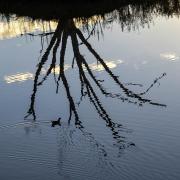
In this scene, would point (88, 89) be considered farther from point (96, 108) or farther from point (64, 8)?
point (64, 8)

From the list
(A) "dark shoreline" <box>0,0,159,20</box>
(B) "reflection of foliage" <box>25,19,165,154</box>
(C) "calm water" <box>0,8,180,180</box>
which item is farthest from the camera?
(A) "dark shoreline" <box>0,0,159,20</box>

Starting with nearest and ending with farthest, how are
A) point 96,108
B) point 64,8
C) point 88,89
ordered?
point 96,108 < point 88,89 < point 64,8

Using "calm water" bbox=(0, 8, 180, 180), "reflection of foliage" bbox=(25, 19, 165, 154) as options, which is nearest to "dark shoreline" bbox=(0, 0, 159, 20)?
"calm water" bbox=(0, 8, 180, 180)

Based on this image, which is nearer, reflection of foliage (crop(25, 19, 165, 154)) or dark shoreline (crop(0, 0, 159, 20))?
reflection of foliage (crop(25, 19, 165, 154))

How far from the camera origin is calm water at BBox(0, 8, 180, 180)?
574 cm

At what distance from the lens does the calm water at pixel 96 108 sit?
5738mm

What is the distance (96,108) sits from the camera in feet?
25.5

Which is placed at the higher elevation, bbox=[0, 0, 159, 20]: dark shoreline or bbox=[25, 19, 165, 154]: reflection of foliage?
bbox=[0, 0, 159, 20]: dark shoreline

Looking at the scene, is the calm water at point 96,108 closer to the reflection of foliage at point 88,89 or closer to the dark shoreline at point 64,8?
the reflection of foliage at point 88,89

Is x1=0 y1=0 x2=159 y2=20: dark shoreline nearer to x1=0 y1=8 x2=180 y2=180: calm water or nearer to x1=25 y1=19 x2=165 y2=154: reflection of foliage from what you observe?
x1=0 y1=8 x2=180 y2=180: calm water

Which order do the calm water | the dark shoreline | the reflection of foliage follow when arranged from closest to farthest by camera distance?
the calm water < the reflection of foliage < the dark shoreline

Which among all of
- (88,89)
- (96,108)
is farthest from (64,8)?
(96,108)

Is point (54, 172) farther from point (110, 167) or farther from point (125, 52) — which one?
point (125, 52)

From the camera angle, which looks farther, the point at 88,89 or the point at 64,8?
the point at 64,8
